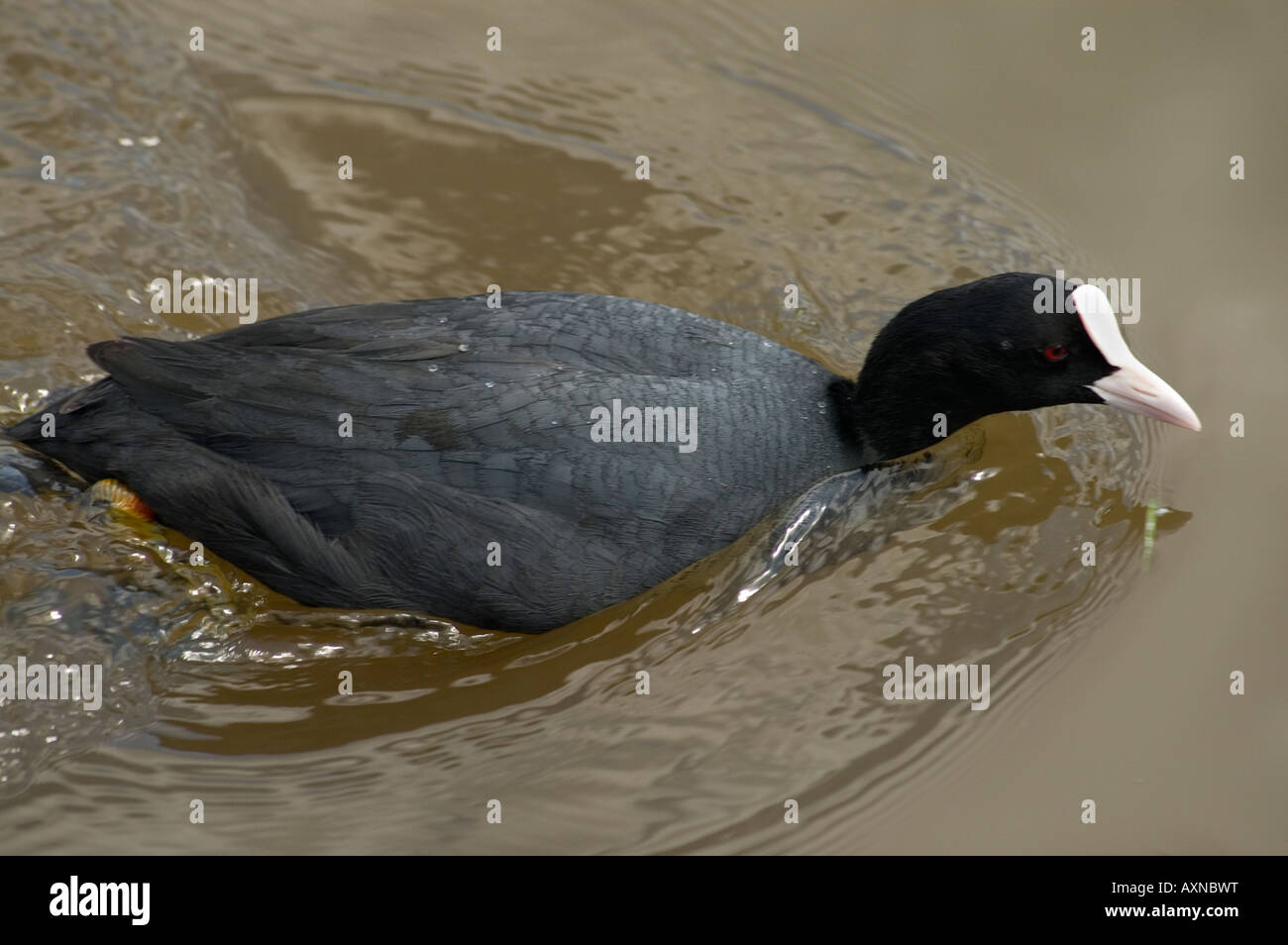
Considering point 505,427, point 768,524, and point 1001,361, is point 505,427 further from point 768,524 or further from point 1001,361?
point 1001,361

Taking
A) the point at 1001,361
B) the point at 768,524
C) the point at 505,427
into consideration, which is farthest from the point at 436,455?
the point at 1001,361

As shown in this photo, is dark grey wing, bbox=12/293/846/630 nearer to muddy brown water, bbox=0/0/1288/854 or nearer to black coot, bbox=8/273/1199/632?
black coot, bbox=8/273/1199/632

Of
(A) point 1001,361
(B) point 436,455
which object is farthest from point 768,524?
(B) point 436,455

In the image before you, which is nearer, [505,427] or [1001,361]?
[505,427]

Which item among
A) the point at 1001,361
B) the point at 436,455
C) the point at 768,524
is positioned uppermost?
the point at 1001,361

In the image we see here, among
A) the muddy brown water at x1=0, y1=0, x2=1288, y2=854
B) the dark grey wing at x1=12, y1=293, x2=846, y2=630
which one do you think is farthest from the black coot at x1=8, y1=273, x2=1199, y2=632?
the muddy brown water at x1=0, y1=0, x2=1288, y2=854

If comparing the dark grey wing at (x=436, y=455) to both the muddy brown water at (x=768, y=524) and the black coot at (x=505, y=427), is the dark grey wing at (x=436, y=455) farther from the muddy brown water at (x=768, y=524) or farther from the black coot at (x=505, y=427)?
the muddy brown water at (x=768, y=524)

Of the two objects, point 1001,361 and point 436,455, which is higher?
point 1001,361

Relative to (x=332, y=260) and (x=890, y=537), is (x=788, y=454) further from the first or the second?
(x=332, y=260)
